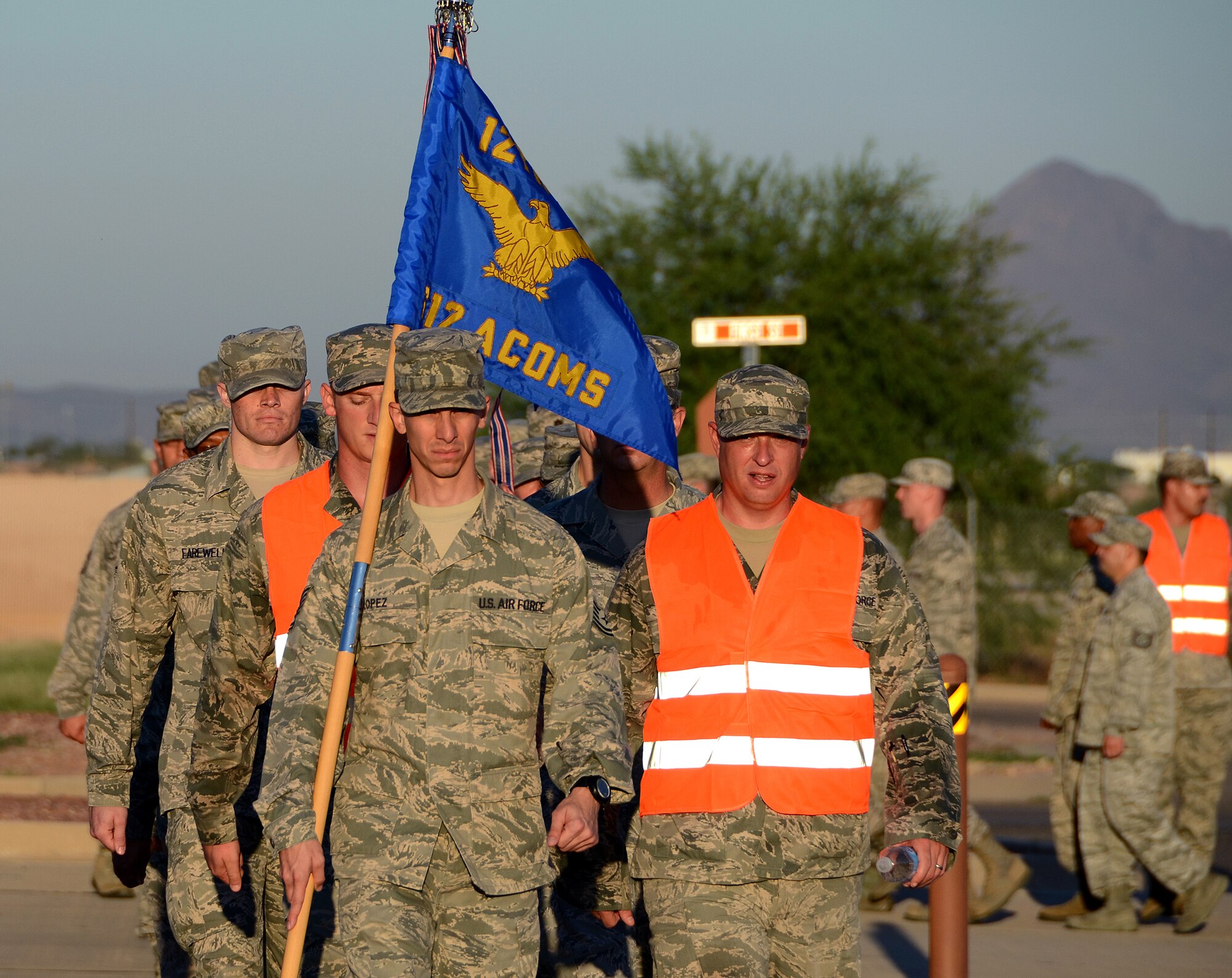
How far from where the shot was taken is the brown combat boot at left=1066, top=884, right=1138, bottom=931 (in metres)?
9.47

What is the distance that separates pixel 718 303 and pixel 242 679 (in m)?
21.5

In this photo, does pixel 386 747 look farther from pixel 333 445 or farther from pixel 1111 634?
pixel 1111 634

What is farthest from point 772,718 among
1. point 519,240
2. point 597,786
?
point 519,240

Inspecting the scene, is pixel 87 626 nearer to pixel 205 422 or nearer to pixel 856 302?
pixel 205 422

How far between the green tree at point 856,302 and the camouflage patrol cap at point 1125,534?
15.5 m

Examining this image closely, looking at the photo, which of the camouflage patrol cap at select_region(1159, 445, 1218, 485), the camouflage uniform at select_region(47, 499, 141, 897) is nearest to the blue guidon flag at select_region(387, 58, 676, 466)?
the camouflage uniform at select_region(47, 499, 141, 897)

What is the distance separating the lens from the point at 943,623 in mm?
10234

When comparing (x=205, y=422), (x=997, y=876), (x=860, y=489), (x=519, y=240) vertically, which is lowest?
(x=997, y=876)

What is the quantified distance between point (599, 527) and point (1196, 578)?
5627 mm

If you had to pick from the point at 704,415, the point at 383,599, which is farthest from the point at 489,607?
the point at 704,415

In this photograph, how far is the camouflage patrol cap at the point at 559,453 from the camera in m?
9.14

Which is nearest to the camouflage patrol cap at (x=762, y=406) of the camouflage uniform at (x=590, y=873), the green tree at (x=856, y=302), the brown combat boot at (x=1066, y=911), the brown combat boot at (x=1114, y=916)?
the camouflage uniform at (x=590, y=873)

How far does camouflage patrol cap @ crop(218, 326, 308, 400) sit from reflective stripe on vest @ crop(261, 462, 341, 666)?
2.77 feet

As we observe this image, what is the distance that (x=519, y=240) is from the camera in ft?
18.6
